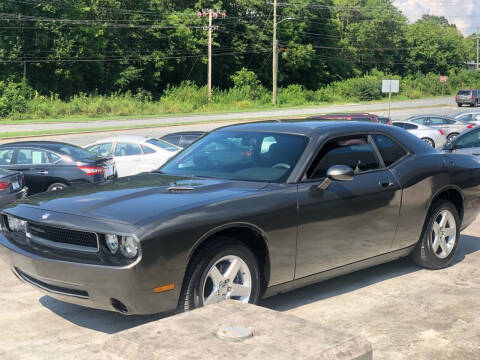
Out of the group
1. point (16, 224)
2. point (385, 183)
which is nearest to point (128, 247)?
point (16, 224)

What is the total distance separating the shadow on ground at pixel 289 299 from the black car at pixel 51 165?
29.0ft

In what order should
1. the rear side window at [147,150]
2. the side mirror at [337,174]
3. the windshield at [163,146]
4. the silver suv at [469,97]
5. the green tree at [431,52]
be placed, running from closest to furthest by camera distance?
the side mirror at [337,174] → the rear side window at [147,150] → the windshield at [163,146] → the silver suv at [469,97] → the green tree at [431,52]

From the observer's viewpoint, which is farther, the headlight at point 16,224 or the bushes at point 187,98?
the bushes at point 187,98

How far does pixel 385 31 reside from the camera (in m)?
111

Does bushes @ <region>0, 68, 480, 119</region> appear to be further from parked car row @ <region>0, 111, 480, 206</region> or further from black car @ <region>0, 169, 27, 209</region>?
black car @ <region>0, 169, 27, 209</region>

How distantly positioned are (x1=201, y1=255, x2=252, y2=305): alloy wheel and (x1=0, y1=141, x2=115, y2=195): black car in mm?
9987

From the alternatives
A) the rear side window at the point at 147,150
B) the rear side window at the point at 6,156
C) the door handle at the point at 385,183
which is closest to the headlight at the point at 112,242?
the door handle at the point at 385,183

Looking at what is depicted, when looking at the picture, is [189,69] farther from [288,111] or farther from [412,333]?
[412,333]

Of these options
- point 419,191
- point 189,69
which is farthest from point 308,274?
point 189,69

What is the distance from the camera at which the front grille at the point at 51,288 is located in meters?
4.80

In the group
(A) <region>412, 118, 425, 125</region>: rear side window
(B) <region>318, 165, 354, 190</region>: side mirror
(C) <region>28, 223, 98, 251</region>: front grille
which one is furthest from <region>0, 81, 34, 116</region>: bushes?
(B) <region>318, 165, 354, 190</region>: side mirror

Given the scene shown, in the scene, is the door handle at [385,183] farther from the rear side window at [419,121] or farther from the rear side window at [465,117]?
the rear side window at [465,117]

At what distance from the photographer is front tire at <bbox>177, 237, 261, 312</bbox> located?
4801 millimetres

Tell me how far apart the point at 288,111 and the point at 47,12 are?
25539 mm
